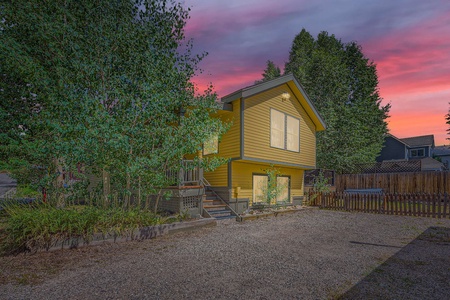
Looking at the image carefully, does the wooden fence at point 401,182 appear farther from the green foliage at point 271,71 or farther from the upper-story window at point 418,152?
the upper-story window at point 418,152

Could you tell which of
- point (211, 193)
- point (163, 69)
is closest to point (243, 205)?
point (211, 193)

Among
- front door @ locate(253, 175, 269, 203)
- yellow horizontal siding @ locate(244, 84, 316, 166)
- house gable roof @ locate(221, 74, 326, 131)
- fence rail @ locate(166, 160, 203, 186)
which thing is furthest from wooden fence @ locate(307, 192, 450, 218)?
fence rail @ locate(166, 160, 203, 186)

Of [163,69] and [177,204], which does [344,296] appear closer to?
[177,204]

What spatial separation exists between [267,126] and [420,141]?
41.7 metres

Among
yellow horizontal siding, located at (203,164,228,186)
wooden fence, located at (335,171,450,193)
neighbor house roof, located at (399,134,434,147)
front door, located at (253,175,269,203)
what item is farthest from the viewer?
neighbor house roof, located at (399,134,434,147)

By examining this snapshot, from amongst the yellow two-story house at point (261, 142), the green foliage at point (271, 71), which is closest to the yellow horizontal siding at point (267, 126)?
the yellow two-story house at point (261, 142)

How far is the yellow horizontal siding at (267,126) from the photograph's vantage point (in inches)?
523

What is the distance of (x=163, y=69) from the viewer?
9945mm

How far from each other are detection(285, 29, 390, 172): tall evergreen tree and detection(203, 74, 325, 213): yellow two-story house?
855 cm

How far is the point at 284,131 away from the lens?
15680 millimetres

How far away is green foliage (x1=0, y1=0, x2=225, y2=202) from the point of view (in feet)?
27.9

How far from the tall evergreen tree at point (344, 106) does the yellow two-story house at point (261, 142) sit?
8.55 meters

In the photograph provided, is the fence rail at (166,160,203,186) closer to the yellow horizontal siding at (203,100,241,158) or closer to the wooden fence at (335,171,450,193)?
the yellow horizontal siding at (203,100,241,158)

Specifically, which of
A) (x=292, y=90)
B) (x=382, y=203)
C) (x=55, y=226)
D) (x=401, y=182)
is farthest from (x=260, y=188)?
(x=401, y=182)
